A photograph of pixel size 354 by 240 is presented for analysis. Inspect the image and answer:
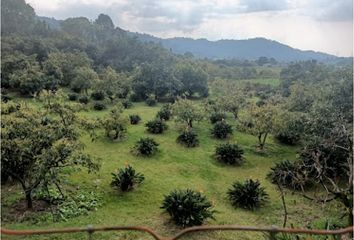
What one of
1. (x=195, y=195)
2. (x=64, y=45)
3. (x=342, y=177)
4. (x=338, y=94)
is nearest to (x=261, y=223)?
(x=195, y=195)

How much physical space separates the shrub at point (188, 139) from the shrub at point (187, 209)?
839 cm

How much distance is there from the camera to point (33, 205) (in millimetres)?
12680

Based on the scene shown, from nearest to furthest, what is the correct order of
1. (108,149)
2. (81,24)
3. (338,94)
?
(338,94)
(108,149)
(81,24)

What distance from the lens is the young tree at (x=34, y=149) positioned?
10.9 meters

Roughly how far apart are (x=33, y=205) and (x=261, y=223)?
795 cm

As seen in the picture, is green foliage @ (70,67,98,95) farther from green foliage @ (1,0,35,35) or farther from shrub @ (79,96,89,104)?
green foliage @ (1,0,35,35)

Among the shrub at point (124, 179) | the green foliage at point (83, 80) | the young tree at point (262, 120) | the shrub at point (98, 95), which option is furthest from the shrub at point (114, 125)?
the green foliage at point (83, 80)

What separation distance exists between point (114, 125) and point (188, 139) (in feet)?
14.0

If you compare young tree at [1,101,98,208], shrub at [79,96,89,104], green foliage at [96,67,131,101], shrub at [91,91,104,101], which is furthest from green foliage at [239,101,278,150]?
green foliage at [96,67,131,101]

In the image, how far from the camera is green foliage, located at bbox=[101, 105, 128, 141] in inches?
805

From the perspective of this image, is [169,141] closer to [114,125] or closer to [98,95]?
[114,125]

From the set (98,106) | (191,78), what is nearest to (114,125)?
(98,106)

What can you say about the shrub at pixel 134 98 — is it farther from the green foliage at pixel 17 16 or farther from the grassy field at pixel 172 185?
the green foliage at pixel 17 16

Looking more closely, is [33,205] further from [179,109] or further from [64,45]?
[64,45]
